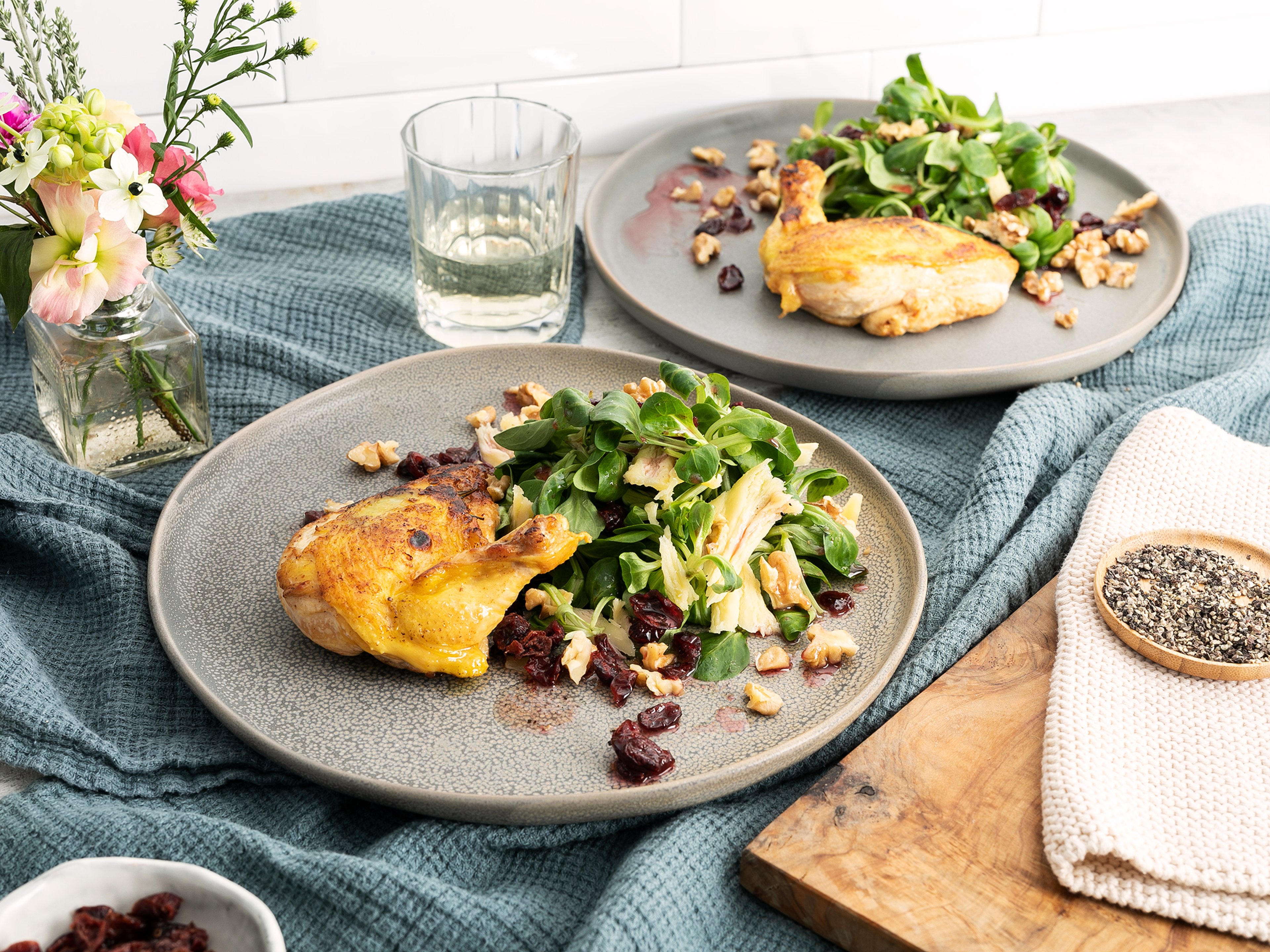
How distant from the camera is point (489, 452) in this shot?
1664mm

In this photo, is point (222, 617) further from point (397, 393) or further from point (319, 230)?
point (319, 230)

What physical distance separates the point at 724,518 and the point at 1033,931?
1.86ft

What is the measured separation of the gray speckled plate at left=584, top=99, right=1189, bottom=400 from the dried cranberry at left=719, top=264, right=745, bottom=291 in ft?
0.04

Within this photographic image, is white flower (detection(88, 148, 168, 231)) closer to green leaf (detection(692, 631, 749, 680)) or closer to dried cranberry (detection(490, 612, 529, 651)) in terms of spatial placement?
dried cranberry (detection(490, 612, 529, 651))

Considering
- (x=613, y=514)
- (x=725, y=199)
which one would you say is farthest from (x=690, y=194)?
(x=613, y=514)

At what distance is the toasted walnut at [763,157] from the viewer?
8.25ft

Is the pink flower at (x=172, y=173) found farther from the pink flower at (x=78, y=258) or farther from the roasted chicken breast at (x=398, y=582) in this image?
the roasted chicken breast at (x=398, y=582)

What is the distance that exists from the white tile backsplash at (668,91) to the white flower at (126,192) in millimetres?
1360

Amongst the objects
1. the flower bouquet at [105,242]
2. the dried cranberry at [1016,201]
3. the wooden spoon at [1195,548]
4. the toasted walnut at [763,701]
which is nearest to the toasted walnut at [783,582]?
the toasted walnut at [763,701]

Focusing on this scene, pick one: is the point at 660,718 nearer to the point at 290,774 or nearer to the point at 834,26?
A: the point at 290,774

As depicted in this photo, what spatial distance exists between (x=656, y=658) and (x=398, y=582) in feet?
1.00

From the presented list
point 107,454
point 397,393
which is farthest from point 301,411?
point 107,454

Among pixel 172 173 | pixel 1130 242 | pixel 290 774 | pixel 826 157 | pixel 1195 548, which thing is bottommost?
pixel 290 774

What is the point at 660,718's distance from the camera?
130 centimetres
